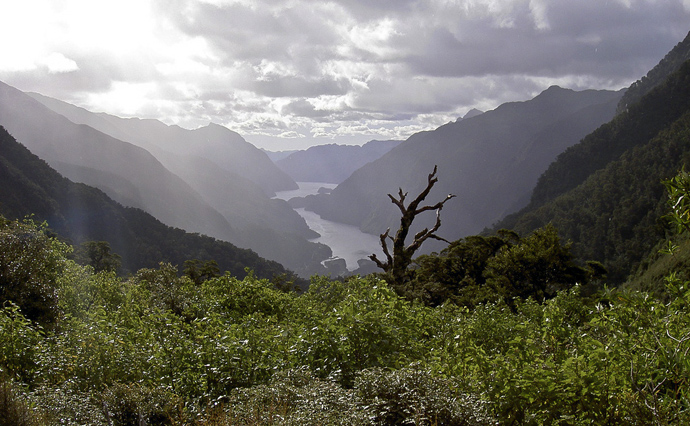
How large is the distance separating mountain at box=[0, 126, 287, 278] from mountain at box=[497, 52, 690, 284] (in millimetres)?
67379

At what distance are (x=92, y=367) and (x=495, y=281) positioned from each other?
639 inches

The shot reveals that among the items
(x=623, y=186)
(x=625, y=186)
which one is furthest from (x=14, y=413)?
(x=623, y=186)

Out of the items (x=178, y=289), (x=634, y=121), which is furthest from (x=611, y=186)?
(x=178, y=289)

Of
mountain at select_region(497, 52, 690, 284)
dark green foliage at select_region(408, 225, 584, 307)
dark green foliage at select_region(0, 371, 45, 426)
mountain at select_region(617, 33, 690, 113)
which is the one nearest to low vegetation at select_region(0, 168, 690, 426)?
dark green foliage at select_region(0, 371, 45, 426)

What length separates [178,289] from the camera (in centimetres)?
1503

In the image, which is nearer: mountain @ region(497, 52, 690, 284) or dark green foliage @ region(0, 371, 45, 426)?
dark green foliage @ region(0, 371, 45, 426)

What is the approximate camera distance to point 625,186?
303 feet

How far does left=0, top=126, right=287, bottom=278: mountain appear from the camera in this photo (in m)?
92.8

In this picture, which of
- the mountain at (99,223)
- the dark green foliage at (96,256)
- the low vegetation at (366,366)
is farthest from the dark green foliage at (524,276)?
the mountain at (99,223)

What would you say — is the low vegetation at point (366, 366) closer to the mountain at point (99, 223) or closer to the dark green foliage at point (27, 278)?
the dark green foliage at point (27, 278)

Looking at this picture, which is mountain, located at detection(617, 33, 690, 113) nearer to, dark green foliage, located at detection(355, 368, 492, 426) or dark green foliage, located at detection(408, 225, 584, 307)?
dark green foliage, located at detection(408, 225, 584, 307)

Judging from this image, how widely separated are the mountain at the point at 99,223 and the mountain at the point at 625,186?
2653 inches

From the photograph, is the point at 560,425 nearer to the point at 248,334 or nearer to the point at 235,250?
the point at 248,334

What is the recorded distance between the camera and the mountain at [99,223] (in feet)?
304
